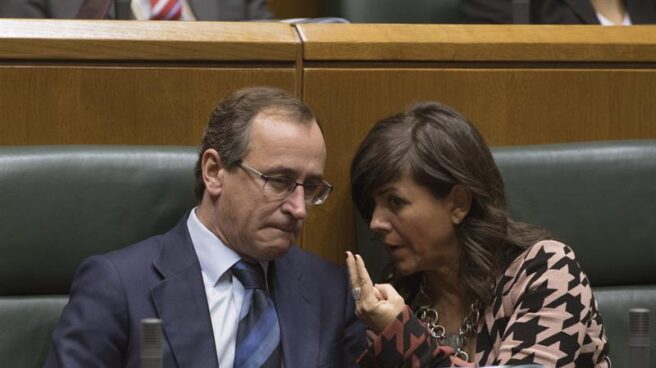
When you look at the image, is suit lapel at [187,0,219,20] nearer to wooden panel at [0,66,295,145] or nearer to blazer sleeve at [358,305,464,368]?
wooden panel at [0,66,295,145]

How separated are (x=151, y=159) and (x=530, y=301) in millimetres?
574

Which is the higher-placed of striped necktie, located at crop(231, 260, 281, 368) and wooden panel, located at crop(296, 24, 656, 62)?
wooden panel, located at crop(296, 24, 656, 62)

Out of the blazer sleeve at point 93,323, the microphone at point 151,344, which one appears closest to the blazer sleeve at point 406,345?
the blazer sleeve at point 93,323

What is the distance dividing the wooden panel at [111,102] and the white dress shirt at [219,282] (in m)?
0.24

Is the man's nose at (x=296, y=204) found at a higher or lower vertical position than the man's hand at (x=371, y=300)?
higher

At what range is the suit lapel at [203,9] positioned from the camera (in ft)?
8.67

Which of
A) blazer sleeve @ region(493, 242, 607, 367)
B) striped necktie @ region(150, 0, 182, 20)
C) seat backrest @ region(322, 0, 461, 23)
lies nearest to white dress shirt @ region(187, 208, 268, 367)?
blazer sleeve @ region(493, 242, 607, 367)

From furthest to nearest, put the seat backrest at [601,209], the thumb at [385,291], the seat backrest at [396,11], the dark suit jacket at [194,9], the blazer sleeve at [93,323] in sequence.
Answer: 1. the seat backrest at [396,11]
2. the dark suit jacket at [194,9]
3. the seat backrest at [601,209]
4. the thumb at [385,291]
5. the blazer sleeve at [93,323]

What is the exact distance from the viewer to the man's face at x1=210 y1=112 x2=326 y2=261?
5.68 feet

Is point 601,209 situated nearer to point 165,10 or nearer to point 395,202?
point 395,202

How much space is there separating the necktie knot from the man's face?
3 centimetres

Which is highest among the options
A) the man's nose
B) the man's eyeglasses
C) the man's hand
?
the man's eyeglasses

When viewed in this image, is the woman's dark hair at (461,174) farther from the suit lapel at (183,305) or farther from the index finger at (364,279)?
the suit lapel at (183,305)

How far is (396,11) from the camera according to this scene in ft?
9.16
